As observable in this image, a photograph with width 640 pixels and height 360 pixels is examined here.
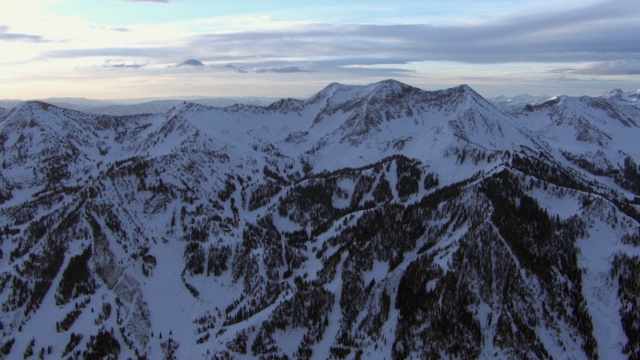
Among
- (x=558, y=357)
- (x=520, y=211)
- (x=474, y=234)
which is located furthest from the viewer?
(x=520, y=211)

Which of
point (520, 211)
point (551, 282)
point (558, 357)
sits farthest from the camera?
point (520, 211)

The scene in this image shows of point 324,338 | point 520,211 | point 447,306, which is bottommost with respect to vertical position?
point 324,338

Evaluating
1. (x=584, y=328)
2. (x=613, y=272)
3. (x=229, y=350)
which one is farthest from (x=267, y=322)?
(x=613, y=272)

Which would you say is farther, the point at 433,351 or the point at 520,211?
the point at 520,211

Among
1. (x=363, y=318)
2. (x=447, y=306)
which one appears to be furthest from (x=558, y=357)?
(x=363, y=318)

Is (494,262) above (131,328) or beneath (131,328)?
above

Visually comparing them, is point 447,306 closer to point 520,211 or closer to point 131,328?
point 520,211

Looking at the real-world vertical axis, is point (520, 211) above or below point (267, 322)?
above

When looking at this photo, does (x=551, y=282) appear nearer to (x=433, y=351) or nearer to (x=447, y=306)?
(x=447, y=306)

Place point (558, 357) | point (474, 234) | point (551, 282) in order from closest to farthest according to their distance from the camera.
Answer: point (558, 357) < point (551, 282) < point (474, 234)
